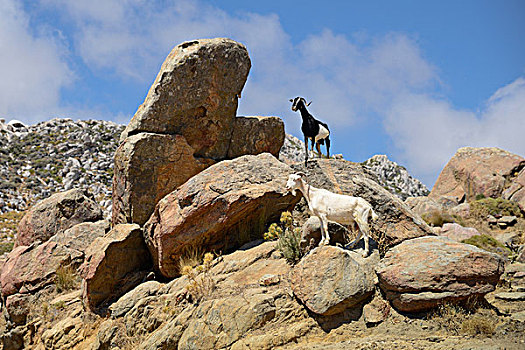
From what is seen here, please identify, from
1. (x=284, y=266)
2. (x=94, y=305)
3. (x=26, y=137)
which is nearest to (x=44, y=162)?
(x=26, y=137)

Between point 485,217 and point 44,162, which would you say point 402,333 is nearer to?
point 485,217

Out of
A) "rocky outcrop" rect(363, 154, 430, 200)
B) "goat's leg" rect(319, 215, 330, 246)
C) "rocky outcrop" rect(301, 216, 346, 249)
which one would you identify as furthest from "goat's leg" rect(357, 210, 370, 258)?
"rocky outcrop" rect(363, 154, 430, 200)

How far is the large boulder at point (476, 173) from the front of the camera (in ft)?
77.6

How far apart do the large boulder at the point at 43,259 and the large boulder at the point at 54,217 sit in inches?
34.4

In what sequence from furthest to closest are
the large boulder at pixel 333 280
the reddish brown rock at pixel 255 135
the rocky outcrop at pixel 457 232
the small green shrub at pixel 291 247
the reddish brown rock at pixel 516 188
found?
the reddish brown rock at pixel 516 188, the reddish brown rock at pixel 255 135, the rocky outcrop at pixel 457 232, the small green shrub at pixel 291 247, the large boulder at pixel 333 280

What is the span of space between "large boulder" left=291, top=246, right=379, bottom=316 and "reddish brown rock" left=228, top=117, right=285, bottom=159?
8.61 m

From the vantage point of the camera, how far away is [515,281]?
9.77 metres

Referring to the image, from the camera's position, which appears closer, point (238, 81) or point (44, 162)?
point (238, 81)

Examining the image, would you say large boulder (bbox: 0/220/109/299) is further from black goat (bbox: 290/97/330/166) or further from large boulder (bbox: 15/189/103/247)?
black goat (bbox: 290/97/330/166)

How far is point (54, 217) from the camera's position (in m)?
16.8

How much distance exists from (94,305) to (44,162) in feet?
141

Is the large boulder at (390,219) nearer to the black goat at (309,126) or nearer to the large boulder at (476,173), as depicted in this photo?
the black goat at (309,126)

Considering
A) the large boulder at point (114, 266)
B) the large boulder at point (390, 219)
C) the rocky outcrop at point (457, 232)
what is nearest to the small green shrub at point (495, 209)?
the rocky outcrop at point (457, 232)

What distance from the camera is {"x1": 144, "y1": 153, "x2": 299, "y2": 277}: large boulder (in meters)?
12.0
